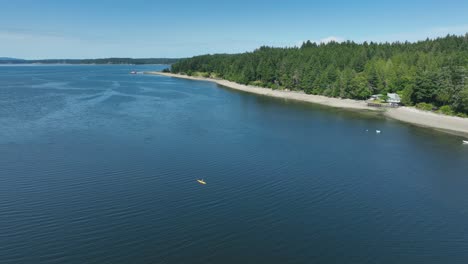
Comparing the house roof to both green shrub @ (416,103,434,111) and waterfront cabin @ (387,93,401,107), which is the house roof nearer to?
waterfront cabin @ (387,93,401,107)

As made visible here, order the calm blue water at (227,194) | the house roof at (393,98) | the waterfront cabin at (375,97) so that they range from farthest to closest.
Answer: the waterfront cabin at (375,97)
the house roof at (393,98)
the calm blue water at (227,194)

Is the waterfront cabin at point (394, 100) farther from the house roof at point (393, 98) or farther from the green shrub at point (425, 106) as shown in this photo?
the green shrub at point (425, 106)

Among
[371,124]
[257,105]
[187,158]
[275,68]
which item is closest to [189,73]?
[275,68]

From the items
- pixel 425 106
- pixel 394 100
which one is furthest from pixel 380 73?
pixel 425 106

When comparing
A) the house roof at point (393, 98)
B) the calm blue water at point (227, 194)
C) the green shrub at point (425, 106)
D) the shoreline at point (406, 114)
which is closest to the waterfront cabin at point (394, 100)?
the house roof at point (393, 98)

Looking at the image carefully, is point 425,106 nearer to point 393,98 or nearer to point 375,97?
point 393,98

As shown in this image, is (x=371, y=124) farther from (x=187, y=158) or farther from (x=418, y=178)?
(x=187, y=158)
